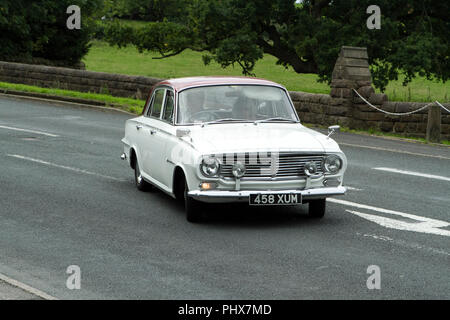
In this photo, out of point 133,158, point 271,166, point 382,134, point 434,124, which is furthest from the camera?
point 382,134

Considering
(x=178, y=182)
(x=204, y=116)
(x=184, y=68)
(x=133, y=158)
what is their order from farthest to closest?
(x=184, y=68), (x=133, y=158), (x=204, y=116), (x=178, y=182)

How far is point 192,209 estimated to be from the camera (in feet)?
32.2

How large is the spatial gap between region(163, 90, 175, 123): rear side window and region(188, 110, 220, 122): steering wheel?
0.36 meters

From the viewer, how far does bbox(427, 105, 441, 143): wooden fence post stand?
2014 cm

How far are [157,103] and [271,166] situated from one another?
287 centimetres

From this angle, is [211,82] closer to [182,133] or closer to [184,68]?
[182,133]

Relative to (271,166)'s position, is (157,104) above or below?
above

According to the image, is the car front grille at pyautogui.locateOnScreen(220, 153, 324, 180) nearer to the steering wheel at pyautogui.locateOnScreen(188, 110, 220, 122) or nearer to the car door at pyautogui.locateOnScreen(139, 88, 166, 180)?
the steering wheel at pyautogui.locateOnScreen(188, 110, 220, 122)

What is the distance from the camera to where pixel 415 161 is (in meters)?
16.5

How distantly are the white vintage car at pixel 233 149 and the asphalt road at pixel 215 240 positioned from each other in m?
0.41

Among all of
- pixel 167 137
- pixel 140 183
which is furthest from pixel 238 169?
pixel 140 183

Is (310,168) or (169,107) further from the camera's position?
(169,107)

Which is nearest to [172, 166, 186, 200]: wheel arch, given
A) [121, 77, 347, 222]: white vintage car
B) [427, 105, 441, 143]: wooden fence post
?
[121, 77, 347, 222]: white vintage car

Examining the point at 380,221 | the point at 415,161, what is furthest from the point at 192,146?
the point at 415,161
